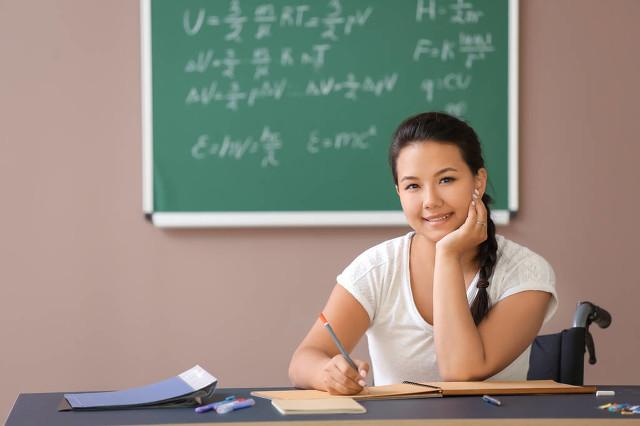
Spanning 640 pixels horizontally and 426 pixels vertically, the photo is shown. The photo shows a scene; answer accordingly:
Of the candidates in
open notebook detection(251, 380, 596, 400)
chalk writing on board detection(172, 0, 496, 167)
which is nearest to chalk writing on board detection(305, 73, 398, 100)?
chalk writing on board detection(172, 0, 496, 167)

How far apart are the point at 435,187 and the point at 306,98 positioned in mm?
1150

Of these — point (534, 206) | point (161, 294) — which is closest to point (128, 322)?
point (161, 294)

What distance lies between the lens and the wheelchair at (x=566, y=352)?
202 cm

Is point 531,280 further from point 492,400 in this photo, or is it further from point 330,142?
point 330,142

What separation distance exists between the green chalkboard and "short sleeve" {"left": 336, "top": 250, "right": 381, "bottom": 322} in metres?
0.95

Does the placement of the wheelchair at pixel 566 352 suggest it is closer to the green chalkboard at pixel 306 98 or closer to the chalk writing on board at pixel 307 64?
the green chalkboard at pixel 306 98

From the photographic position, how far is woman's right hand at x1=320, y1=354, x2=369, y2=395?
154 cm

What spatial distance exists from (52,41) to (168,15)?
16.5 inches

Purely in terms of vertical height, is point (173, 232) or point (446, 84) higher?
point (446, 84)

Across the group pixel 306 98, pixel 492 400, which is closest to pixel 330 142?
pixel 306 98

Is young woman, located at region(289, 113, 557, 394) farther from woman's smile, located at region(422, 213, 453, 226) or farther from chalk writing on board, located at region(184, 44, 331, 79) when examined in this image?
chalk writing on board, located at region(184, 44, 331, 79)

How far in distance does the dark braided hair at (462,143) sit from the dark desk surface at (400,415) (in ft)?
1.41

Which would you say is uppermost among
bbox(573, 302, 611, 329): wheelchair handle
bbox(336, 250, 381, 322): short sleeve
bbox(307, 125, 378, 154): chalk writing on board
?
bbox(307, 125, 378, 154): chalk writing on board

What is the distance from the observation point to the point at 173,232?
9.84 feet
